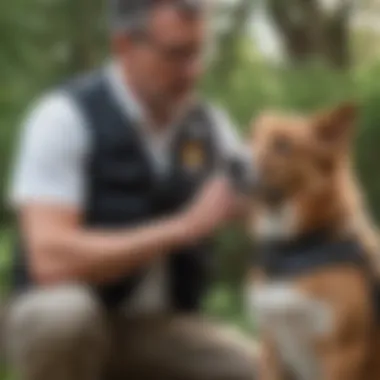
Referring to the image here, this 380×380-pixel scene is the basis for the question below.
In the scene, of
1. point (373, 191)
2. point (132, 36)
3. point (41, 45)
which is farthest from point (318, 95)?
point (41, 45)

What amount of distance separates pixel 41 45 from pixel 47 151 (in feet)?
0.54

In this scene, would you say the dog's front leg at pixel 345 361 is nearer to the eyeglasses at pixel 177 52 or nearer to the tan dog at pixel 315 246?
the tan dog at pixel 315 246

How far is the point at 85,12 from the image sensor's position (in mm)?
1400

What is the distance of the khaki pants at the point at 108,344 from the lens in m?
1.35

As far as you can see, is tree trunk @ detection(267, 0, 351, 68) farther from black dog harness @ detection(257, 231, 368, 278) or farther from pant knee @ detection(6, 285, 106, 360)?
pant knee @ detection(6, 285, 106, 360)

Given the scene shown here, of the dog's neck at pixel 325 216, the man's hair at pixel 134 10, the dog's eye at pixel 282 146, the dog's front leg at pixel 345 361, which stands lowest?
the dog's front leg at pixel 345 361

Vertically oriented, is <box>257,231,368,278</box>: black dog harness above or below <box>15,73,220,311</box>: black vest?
below

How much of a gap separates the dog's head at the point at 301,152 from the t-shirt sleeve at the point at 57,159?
210 millimetres

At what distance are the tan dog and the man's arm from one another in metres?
0.07

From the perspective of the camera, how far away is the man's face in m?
1.36

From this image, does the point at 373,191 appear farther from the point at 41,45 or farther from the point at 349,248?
the point at 41,45

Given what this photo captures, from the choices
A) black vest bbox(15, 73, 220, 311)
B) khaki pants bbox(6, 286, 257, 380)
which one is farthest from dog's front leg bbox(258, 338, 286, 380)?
black vest bbox(15, 73, 220, 311)

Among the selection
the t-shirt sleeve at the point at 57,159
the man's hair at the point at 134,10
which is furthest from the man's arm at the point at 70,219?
the man's hair at the point at 134,10

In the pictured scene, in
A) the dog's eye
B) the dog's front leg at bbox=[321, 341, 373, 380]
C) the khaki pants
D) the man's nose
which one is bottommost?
the dog's front leg at bbox=[321, 341, 373, 380]
